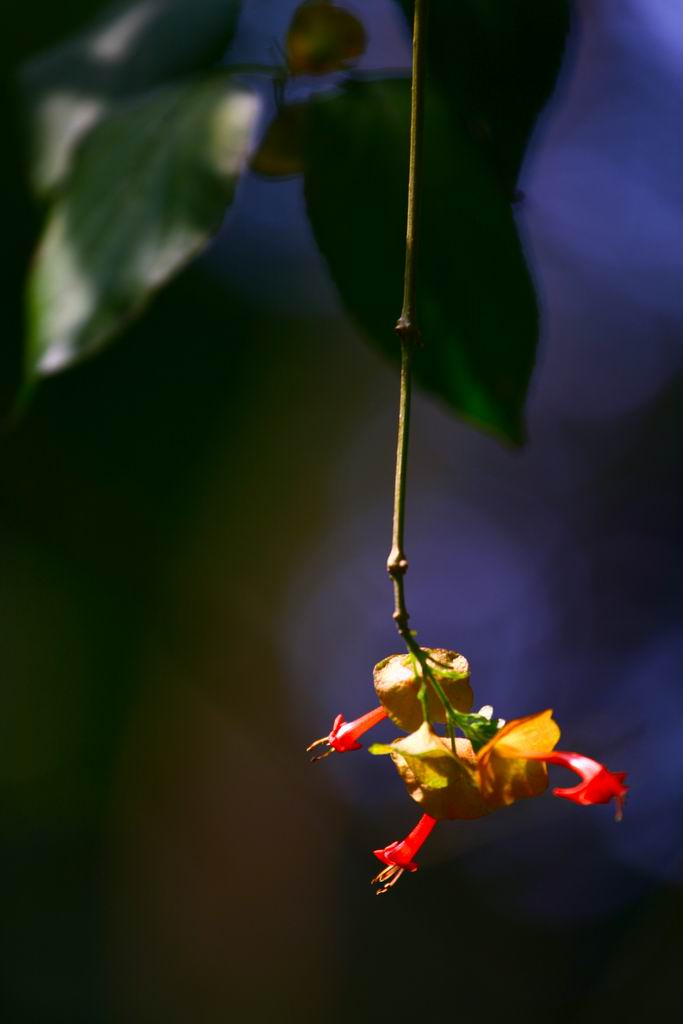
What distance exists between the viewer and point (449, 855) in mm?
2449

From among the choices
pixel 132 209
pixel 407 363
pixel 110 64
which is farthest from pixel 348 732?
pixel 110 64

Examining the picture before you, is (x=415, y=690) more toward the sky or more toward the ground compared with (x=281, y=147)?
more toward the ground

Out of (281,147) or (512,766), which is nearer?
(512,766)

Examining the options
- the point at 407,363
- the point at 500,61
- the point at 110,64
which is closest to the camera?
the point at 407,363

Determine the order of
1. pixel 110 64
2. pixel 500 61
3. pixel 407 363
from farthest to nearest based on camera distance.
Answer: pixel 110 64, pixel 500 61, pixel 407 363

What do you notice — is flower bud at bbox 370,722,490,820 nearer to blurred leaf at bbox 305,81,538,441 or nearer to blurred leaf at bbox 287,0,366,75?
blurred leaf at bbox 305,81,538,441

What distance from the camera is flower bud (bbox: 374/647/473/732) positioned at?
13.1 inches

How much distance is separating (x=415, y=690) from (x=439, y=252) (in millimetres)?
209

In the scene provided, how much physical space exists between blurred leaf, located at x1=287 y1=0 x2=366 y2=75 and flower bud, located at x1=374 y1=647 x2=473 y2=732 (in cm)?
34

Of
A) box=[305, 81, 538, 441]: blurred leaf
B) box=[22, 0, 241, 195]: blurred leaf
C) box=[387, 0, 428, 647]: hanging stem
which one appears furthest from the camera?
box=[22, 0, 241, 195]: blurred leaf

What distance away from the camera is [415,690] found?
33 cm

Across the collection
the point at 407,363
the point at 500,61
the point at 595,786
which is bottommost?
the point at 595,786

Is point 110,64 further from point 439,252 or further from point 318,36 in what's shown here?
point 439,252

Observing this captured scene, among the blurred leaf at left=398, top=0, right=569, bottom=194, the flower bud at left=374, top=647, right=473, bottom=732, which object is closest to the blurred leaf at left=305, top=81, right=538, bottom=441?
the blurred leaf at left=398, top=0, right=569, bottom=194
